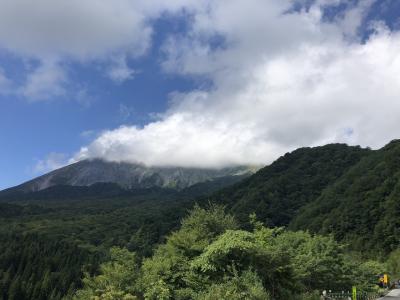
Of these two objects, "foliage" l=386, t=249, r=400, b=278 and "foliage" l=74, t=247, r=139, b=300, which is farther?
"foliage" l=386, t=249, r=400, b=278

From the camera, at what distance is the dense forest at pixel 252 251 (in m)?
25.7

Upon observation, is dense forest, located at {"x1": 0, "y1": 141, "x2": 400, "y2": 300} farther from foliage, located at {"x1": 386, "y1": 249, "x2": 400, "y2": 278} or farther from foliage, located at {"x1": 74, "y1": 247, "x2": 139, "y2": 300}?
foliage, located at {"x1": 386, "y1": 249, "x2": 400, "y2": 278}

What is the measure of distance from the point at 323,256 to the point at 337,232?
77871 mm

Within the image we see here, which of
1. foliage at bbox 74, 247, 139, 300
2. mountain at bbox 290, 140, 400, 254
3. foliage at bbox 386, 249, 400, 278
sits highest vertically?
foliage at bbox 74, 247, 139, 300

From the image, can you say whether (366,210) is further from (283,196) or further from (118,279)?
(118,279)

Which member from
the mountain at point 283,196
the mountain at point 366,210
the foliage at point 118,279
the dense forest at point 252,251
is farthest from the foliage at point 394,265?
the mountain at point 283,196

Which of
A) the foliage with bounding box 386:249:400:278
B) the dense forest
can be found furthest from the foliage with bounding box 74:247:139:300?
the foliage with bounding box 386:249:400:278

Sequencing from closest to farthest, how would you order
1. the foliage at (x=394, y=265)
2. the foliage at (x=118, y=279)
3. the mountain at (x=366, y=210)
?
1. the foliage at (x=118, y=279)
2. the foliage at (x=394, y=265)
3. the mountain at (x=366, y=210)

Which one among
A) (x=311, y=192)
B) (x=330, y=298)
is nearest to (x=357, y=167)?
(x=311, y=192)

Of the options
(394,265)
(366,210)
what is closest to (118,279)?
(394,265)

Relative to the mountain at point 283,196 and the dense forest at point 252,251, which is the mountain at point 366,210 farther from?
the mountain at point 283,196

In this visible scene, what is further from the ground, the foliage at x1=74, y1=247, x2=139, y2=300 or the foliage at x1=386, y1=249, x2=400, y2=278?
the foliage at x1=74, y1=247, x2=139, y2=300

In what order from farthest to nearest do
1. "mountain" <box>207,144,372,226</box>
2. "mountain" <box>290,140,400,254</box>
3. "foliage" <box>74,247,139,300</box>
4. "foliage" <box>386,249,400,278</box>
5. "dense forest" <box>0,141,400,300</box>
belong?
"mountain" <box>207,144,372,226</box>
"mountain" <box>290,140,400,254</box>
"foliage" <box>386,249,400,278</box>
"foliage" <box>74,247,139,300</box>
"dense forest" <box>0,141,400,300</box>

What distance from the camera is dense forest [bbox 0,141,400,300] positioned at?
1012 inches
